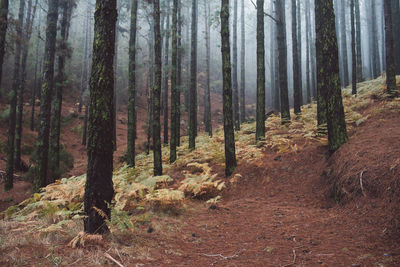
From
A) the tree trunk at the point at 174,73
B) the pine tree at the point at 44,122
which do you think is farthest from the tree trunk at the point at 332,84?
the pine tree at the point at 44,122

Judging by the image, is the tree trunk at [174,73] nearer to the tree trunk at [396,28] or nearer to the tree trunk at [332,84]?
the tree trunk at [332,84]

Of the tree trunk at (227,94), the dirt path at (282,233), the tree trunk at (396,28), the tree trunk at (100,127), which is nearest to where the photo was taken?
the dirt path at (282,233)

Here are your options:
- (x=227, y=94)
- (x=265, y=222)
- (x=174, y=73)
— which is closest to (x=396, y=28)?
(x=227, y=94)

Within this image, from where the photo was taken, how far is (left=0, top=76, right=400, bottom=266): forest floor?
3.03m

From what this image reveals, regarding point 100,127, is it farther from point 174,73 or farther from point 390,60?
point 390,60

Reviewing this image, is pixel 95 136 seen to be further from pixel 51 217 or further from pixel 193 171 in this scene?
pixel 193 171

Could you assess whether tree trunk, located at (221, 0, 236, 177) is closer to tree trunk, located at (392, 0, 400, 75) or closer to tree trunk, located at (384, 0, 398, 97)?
tree trunk, located at (384, 0, 398, 97)

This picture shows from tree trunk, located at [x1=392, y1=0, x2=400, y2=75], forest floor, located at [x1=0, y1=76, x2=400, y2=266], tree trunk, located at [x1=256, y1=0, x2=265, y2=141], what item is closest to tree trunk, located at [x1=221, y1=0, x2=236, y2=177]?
A: forest floor, located at [x1=0, y1=76, x2=400, y2=266]

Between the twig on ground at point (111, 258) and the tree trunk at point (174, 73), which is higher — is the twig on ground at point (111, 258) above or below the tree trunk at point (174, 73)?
below

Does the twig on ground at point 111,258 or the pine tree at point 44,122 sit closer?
the twig on ground at point 111,258

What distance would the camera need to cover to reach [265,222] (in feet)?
15.4

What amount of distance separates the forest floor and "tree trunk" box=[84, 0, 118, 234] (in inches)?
11.8

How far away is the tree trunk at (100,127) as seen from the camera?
11.3 feet

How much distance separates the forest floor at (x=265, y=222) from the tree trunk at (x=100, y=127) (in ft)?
0.98
